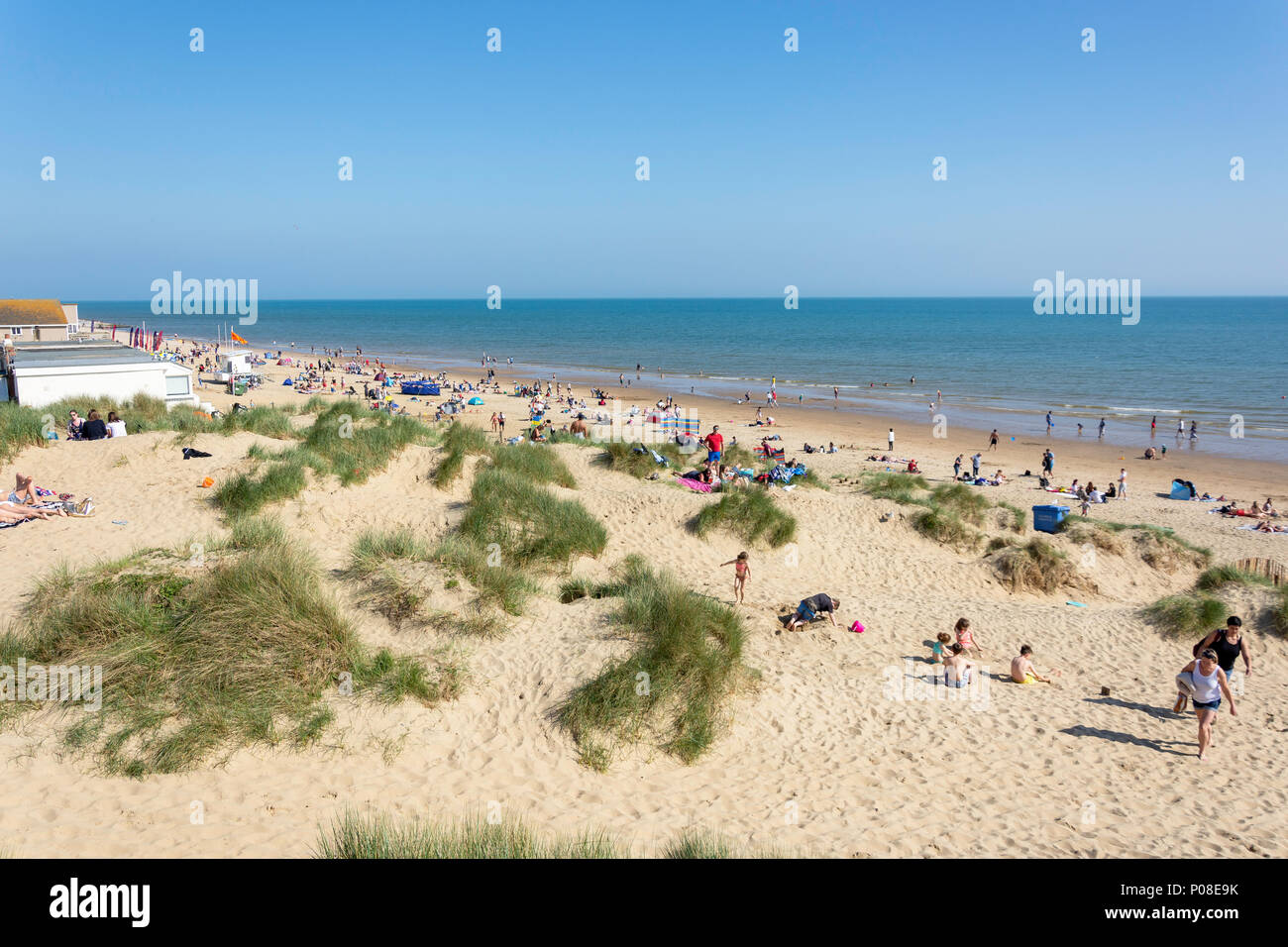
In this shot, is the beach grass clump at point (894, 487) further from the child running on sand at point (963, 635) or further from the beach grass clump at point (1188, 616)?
the child running on sand at point (963, 635)

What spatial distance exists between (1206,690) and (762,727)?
471 centimetres

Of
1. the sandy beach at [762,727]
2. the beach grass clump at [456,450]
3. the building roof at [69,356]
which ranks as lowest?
the sandy beach at [762,727]

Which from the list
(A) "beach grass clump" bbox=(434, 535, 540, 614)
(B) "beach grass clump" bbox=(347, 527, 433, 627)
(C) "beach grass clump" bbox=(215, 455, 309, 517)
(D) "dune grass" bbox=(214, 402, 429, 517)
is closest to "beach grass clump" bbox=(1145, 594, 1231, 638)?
(A) "beach grass clump" bbox=(434, 535, 540, 614)

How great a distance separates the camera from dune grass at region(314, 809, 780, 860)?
4.87 meters

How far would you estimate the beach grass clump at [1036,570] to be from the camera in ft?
45.9

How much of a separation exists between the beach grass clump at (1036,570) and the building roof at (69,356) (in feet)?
81.3

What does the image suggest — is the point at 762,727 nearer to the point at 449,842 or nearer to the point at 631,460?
the point at 449,842

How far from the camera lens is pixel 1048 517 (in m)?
16.8

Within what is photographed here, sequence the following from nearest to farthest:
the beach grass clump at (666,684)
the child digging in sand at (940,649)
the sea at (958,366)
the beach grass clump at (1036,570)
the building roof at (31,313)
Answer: the beach grass clump at (666,684)
the child digging in sand at (940,649)
the beach grass clump at (1036,570)
the building roof at (31,313)
the sea at (958,366)

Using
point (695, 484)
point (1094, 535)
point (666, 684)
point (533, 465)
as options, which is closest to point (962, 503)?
point (1094, 535)

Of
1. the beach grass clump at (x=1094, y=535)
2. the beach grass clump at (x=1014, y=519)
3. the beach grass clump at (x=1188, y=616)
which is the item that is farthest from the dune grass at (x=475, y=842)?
the beach grass clump at (x=1014, y=519)

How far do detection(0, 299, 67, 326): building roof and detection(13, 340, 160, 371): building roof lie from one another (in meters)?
11.0

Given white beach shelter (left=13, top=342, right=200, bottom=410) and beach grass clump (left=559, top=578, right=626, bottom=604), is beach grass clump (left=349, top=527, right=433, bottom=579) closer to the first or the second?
beach grass clump (left=559, top=578, right=626, bottom=604)
